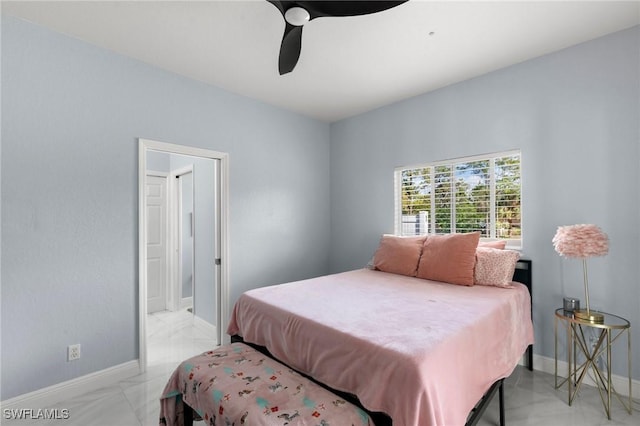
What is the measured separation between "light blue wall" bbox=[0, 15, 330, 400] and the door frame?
45 mm

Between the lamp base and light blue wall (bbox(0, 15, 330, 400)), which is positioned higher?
light blue wall (bbox(0, 15, 330, 400))

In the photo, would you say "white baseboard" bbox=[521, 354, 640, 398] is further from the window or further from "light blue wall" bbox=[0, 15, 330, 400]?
"light blue wall" bbox=[0, 15, 330, 400]

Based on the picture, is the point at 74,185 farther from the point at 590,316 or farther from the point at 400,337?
the point at 590,316

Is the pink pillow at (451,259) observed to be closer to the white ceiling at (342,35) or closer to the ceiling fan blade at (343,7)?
the white ceiling at (342,35)

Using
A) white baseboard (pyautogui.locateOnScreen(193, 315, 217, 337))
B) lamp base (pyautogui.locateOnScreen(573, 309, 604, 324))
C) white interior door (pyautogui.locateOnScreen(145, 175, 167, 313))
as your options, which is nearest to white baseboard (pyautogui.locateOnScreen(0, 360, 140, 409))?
white baseboard (pyautogui.locateOnScreen(193, 315, 217, 337))

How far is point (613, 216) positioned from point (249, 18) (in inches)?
119

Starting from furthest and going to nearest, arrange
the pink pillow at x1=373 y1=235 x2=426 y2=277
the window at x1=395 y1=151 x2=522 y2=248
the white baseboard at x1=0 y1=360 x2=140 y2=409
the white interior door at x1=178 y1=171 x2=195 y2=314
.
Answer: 1. the white interior door at x1=178 y1=171 x2=195 y2=314
2. the pink pillow at x1=373 y1=235 x2=426 y2=277
3. the window at x1=395 y1=151 x2=522 y2=248
4. the white baseboard at x1=0 y1=360 x2=140 y2=409

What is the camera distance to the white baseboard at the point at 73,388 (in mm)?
2066

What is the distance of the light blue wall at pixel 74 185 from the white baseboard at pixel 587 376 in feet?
11.4

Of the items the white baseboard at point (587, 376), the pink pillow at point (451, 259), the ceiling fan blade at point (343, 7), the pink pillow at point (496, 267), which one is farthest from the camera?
the pink pillow at point (451, 259)

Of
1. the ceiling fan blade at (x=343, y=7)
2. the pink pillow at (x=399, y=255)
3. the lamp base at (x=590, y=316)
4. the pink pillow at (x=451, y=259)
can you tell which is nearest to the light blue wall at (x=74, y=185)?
the ceiling fan blade at (x=343, y=7)

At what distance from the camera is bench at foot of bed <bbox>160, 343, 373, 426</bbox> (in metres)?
1.28

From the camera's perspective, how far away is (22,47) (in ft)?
6.92

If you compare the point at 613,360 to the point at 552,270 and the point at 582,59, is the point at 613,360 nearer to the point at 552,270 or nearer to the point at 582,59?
the point at 552,270
